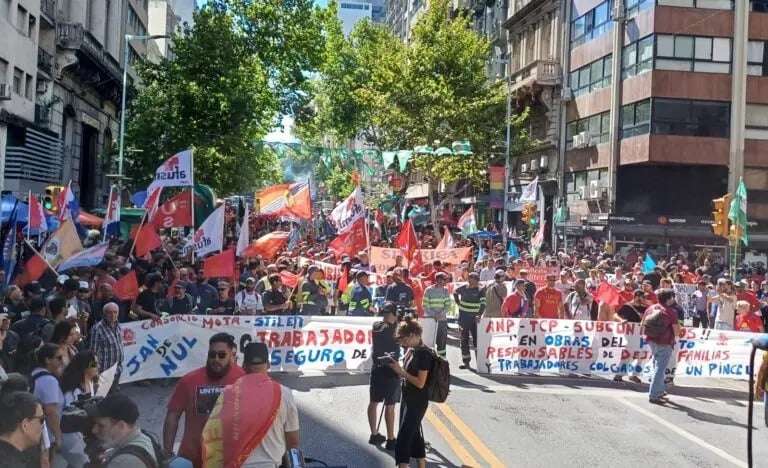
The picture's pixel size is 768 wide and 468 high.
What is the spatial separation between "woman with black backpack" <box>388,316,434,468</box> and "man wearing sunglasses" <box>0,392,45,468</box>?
136 inches

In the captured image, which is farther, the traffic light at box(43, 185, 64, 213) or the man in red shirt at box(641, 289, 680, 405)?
the traffic light at box(43, 185, 64, 213)

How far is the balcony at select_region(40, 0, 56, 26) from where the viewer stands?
97.8ft

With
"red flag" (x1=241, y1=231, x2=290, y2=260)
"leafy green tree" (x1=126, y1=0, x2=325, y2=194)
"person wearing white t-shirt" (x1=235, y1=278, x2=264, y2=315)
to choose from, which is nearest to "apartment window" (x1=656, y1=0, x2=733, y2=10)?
"leafy green tree" (x1=126, y1=0, x2=325, y2=194)

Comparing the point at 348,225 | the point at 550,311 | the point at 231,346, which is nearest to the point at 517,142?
the point at 348,225

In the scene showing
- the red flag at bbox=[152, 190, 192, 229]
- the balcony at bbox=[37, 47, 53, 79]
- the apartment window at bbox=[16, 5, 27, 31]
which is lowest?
the red flag at bbox=[152, 190, 192, 229]

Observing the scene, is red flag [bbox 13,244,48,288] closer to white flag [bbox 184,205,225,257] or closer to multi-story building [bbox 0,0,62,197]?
white flag [bbox 184,205,225,257]

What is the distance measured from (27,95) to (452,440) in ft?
79.1

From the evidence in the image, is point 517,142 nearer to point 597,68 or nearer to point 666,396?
point 597,68

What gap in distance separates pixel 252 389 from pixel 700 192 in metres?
31.9

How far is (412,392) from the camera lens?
7465mm

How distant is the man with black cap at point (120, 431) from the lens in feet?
13.8

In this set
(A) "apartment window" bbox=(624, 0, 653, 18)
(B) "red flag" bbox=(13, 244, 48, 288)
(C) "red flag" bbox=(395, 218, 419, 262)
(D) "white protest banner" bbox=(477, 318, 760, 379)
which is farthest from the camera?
(A) "apartment window" bbox=(624, 0, 653, 18)

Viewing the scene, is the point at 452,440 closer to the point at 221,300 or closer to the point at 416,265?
the point at 221,300

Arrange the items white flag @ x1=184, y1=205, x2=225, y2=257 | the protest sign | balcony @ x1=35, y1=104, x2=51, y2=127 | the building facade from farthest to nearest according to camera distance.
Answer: balcony @ x1=35, y1=104, x2=51, y2=127 < the building facade < white flag @ x1=184, y1=205, x2=225, y2=257 < the protest sign
